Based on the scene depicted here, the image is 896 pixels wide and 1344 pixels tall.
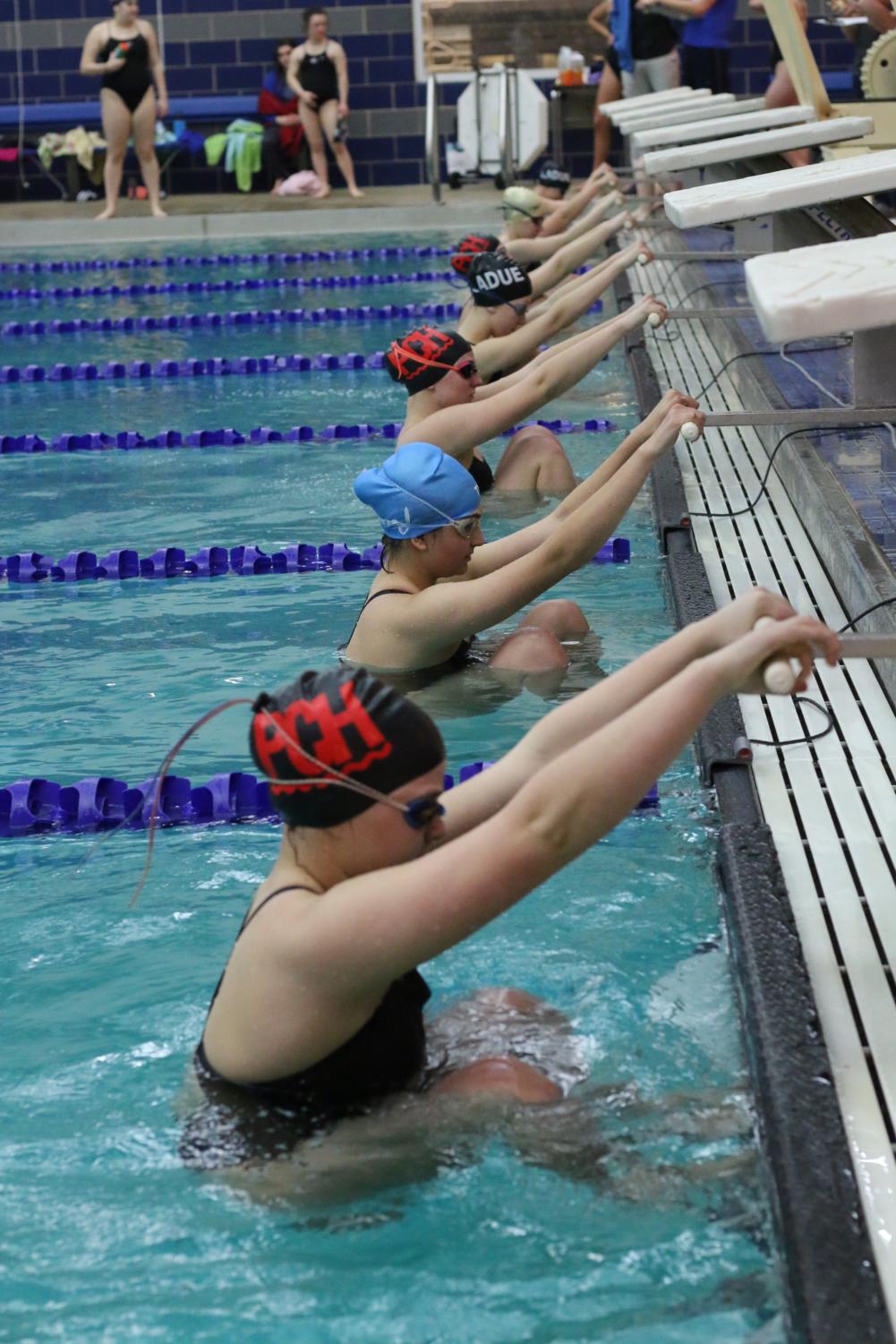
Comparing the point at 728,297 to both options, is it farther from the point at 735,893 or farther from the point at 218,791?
the point at 735,893

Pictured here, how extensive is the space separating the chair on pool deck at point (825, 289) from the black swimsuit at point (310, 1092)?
1278 mm

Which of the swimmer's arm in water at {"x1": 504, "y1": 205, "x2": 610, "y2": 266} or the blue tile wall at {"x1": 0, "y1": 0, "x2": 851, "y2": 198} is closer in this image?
the swimmer's arm in water at {"x1": 504, "y1": 205, "x2": 610, "y2": 266}

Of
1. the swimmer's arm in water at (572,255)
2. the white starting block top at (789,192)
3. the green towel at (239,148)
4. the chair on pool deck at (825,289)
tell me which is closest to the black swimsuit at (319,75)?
the green towel at (239,148)

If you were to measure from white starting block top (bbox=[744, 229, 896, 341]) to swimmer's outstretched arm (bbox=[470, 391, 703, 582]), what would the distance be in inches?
18.1

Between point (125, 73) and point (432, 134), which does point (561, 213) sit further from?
point (125, 73)

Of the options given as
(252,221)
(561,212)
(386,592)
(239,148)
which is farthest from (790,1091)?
(239,148)

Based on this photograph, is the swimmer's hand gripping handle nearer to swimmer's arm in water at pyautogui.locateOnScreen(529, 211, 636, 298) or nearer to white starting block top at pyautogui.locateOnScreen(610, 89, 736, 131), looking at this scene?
swimmer's arm in water at pyautogui.locateOnScreen(529, 211, 636, 298)

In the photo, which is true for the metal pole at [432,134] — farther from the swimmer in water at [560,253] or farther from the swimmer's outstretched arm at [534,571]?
the swimmer's outstretched arm at [534,571]

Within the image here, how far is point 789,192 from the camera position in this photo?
195 inches

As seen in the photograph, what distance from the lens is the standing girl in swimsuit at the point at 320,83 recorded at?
17.1m

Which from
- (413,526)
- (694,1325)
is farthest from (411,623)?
(694,1325)

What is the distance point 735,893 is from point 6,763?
2088mm

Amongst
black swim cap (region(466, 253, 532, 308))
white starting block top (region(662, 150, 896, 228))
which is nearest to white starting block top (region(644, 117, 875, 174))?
black swim cap (region(466, 253, 532, 308))

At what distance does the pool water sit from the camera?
7.94ft
